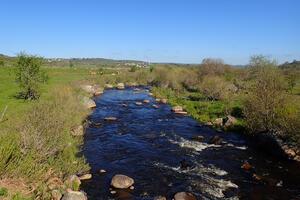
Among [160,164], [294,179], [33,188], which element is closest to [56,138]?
[33,188]

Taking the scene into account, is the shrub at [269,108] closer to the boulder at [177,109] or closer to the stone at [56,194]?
the boulder at [177,109]

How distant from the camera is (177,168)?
27391mm

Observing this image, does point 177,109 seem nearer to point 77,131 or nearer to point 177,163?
point 77,131

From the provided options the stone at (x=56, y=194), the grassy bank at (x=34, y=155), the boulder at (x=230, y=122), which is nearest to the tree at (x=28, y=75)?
the grassy bank at (x=34, y=155)

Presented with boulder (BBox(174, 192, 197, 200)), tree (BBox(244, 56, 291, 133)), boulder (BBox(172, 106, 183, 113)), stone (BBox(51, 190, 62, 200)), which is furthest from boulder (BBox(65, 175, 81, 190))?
boulder (BBox(172, 106, 183, 113))

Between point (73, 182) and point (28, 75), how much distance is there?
98.4ft

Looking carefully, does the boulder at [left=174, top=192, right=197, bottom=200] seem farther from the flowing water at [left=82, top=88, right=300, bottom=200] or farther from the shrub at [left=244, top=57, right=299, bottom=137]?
the shrub at [left=244, top=57, right=299, bottom=137]

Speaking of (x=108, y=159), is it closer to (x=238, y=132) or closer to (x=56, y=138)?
(x=56, y=138)

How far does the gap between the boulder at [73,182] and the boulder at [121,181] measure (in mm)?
2453

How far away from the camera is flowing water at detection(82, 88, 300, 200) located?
904 inches

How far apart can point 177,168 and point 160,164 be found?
170 cm

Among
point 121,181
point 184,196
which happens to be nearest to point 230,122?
point 184,196

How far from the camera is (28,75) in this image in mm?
47719

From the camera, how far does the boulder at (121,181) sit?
22969 millimetres
